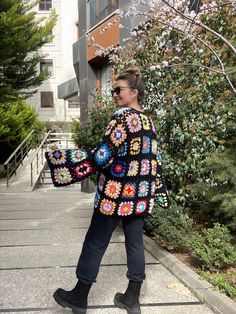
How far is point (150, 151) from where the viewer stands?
308 cm

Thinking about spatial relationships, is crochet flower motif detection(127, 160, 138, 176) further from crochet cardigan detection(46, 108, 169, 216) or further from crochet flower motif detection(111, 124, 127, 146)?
crochet flower motif detection(111, 124, 127, 146)

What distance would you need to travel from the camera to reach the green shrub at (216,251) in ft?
13.0

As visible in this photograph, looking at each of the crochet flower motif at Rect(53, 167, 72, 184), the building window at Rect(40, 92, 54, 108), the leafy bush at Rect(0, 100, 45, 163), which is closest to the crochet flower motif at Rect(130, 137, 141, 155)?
the crochet flower motif at Rect(53, 167, 72, 184)

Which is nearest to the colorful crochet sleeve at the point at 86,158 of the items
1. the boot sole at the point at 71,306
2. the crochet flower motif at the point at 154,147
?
the crochet flower motif at the point at 154,147

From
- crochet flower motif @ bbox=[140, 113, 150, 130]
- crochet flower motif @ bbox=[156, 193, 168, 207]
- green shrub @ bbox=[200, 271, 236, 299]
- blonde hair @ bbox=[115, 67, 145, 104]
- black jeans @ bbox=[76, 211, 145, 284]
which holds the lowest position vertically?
green shrub @ bbox=[200, 271, 236, 299]

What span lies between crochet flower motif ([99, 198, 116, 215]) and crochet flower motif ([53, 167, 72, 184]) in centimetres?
29

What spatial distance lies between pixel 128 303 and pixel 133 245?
460mm

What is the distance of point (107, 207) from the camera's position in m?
3.02

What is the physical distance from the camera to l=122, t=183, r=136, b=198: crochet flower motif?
3010mm

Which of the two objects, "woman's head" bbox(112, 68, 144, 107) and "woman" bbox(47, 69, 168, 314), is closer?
"woman" bbox(47, 69, 168, 314)

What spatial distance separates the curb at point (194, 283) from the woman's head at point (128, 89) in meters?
1.66

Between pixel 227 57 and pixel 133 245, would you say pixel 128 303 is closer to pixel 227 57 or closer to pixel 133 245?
pixel 133 245

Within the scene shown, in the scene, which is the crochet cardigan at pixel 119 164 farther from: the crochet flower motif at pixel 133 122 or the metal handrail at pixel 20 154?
the metal handrail at pixel 20 154

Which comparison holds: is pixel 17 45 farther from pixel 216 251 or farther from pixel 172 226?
pixel 216 251
